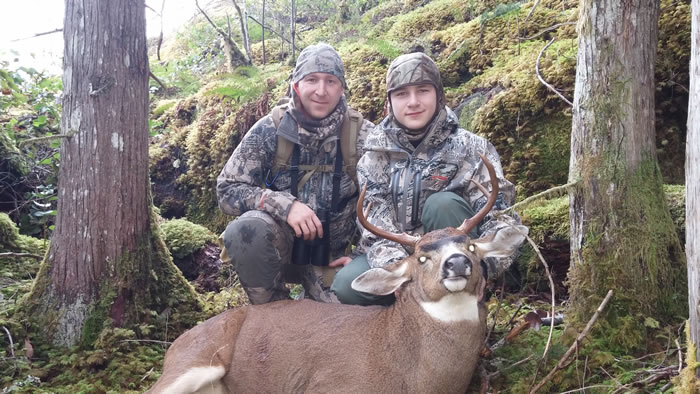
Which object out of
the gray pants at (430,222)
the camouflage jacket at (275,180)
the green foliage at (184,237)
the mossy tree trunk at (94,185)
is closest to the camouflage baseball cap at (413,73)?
the camouflage jacket at (275,180)

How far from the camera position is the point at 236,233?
5.21m

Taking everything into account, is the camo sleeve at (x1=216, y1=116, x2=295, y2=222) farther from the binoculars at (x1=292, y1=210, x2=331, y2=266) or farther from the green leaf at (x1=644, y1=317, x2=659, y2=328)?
the green leaf at (x1=644, y1=317, x2=659, y2=328)

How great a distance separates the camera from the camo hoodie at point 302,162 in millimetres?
5504

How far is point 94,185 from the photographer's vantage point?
214 inches

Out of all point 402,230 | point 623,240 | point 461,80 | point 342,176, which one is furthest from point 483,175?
point 461,80

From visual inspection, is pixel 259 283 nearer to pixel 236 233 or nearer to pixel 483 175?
pixel 236 233

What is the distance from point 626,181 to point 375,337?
2091mm

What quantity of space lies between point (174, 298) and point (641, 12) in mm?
4816

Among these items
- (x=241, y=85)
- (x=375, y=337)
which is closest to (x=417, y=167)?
(x=375, y=337)

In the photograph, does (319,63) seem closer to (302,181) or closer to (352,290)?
(302,181)

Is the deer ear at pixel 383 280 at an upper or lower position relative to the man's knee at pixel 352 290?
upper

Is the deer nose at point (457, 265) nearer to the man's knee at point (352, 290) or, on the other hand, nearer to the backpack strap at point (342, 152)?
the man's knee at point (352, 290)

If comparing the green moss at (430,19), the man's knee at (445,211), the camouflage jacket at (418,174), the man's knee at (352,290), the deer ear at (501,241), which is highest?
the green moss at (430,19)

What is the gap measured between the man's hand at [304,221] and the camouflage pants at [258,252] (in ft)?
0.78
